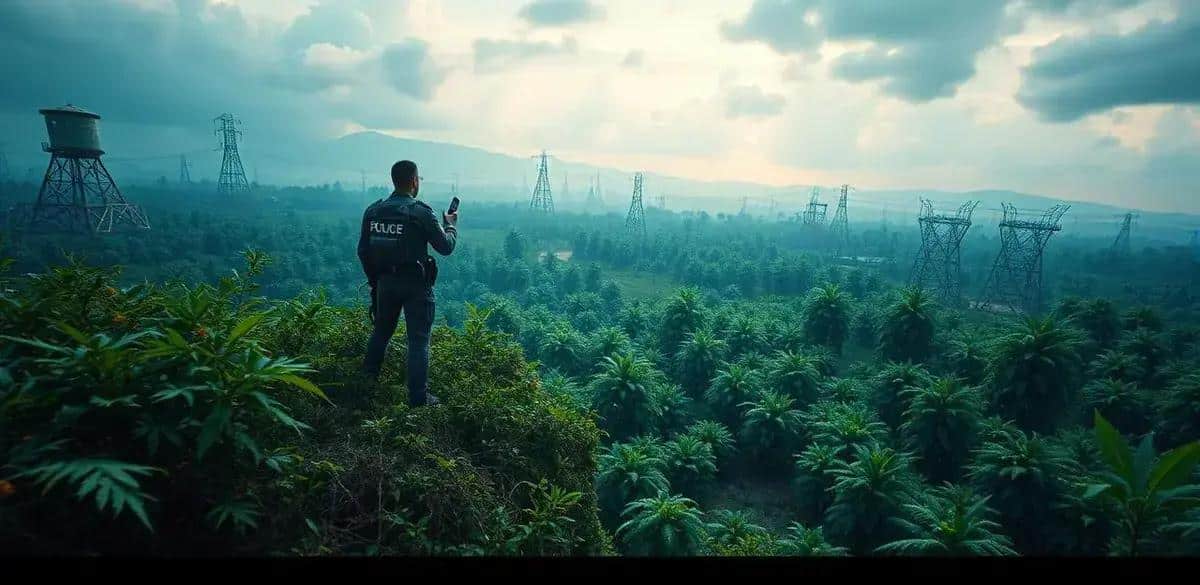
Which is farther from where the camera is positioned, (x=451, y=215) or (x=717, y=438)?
(x=717, y=438)

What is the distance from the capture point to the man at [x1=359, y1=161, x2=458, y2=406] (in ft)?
14.4

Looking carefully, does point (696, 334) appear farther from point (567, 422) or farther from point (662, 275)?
point (662, 275)

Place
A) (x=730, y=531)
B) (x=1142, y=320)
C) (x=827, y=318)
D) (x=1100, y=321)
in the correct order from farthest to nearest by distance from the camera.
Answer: (x=827, y=318) < (x=1100, y=321) < (x=1142, y=320) < (x=730, y=531)

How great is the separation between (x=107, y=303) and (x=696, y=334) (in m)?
16.9

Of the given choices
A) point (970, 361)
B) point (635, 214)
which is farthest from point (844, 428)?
point (635, 214)

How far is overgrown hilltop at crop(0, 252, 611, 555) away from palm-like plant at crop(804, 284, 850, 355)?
19486mm

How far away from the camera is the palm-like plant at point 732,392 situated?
16.4m

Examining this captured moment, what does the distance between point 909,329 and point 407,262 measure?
1967 cm

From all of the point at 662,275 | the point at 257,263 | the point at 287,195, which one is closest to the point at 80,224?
the point at 257,263

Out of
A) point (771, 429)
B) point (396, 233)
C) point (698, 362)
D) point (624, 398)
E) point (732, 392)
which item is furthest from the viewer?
point (698, 362)

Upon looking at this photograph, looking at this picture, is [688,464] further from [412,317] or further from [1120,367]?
[1120,367]

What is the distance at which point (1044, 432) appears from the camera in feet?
47.6

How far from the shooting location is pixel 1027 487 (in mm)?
9898

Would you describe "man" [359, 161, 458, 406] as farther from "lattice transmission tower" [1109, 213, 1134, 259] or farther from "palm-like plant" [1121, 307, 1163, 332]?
"lattice transmission tower" [1109, 213, 1134, 259]
